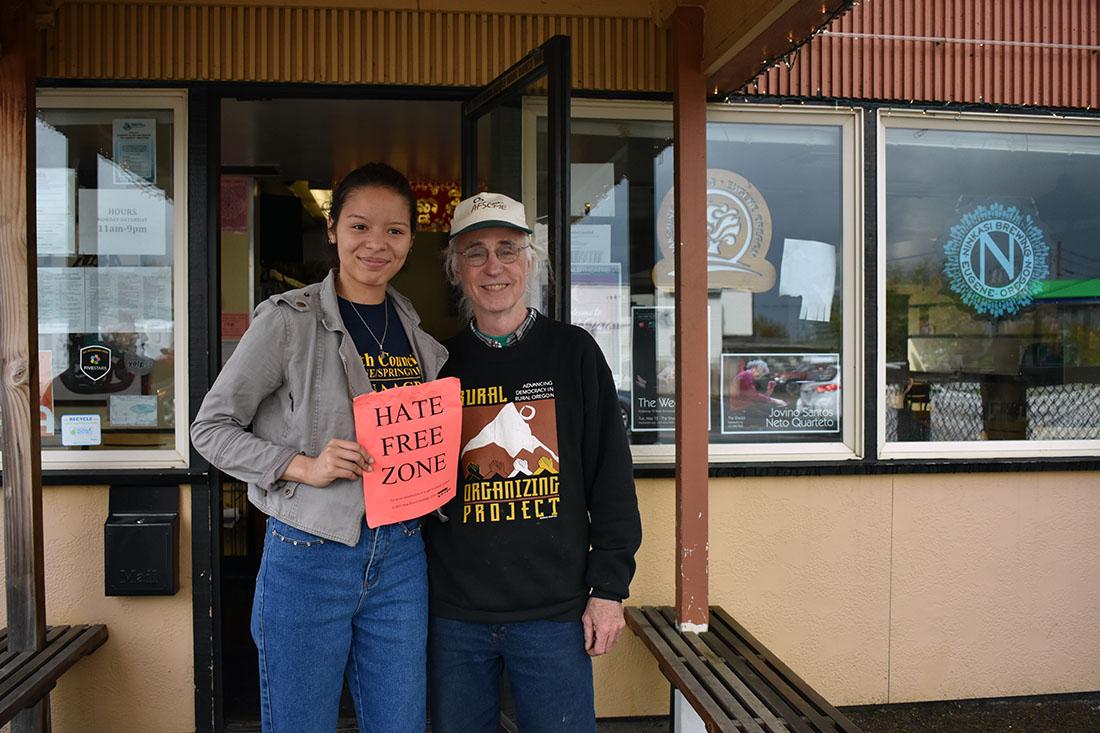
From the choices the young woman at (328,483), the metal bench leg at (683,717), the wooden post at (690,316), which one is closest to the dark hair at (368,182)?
the young woman at (328,483)

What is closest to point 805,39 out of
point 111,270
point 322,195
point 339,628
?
point 339,628

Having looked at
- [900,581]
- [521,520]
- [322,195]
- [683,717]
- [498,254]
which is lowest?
[683,717]

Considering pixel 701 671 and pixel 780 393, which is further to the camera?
pixel 780 393

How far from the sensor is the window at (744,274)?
3.84 meters

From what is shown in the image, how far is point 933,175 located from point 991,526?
1.79 meters

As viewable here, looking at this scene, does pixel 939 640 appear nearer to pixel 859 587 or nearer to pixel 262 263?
pixel 859 587

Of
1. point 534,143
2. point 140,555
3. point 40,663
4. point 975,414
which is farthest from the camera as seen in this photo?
point 975,414

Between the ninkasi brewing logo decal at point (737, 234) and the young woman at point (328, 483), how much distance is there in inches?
84.7

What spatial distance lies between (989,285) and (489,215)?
3.12 metres

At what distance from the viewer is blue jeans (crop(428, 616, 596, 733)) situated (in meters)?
2.11

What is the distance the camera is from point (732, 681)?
284cm

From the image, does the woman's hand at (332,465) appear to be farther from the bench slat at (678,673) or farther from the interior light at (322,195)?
Answer: the interior light at (322,195)

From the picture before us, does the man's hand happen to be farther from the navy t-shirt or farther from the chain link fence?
the chain link fence

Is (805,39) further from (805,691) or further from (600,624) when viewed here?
(805,691)
